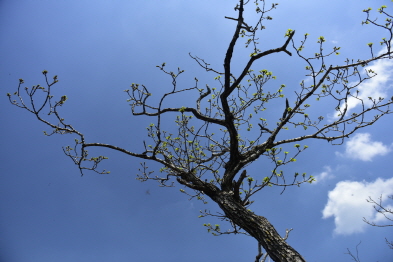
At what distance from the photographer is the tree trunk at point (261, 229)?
358 centimetres

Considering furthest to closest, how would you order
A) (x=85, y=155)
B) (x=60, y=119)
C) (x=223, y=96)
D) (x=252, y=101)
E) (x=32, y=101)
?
1. (x=252, y=101)
2. (x=85, y=155)
3. (x=60, y=119)
4. (x=223, y=96)
5. (x=32, y=101)

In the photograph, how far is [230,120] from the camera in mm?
4996

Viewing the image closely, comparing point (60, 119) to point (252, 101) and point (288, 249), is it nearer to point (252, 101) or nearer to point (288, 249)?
point (252, 101)

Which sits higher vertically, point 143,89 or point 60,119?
point 143,89

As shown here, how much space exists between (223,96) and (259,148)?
4.42 ft

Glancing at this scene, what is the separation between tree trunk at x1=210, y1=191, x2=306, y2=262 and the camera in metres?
3.58

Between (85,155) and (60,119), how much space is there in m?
0.94

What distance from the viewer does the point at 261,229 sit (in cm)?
393

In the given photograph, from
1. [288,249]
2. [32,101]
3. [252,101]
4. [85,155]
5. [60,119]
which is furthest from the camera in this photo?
[252,101]

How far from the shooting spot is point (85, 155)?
5.59m

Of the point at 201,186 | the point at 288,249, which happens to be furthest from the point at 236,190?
the point at 288,249

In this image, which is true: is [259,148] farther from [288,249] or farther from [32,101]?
[32,101]

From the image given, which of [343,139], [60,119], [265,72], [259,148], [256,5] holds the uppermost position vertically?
[256,5]

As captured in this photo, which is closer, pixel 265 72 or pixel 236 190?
pixel 236 190
